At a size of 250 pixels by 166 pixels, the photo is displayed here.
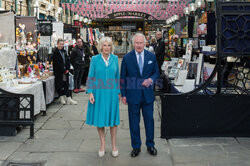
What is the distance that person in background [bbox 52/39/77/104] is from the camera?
7984 millimetres

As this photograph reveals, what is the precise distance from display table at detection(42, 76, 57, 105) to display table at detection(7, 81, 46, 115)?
1.30 ft

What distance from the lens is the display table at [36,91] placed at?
5934mm

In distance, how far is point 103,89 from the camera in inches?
164

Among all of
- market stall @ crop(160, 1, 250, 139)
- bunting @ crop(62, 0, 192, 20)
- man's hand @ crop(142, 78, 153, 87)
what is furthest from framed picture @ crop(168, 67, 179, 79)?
bunting @ crop(62, 0, 192, 20)

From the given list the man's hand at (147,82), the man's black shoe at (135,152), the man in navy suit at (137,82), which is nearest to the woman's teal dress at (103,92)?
the man in navy suit at (137,82)

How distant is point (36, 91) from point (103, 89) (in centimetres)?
289

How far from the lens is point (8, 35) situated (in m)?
6.88

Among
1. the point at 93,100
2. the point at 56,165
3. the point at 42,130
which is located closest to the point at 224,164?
the point at 93,100

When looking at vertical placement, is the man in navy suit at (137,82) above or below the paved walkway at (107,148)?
above

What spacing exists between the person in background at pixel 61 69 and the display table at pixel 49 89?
0.13m

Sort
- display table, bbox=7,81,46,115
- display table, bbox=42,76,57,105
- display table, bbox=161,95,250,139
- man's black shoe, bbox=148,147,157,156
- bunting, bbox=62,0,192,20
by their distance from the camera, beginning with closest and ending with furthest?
1. man's black shoe, bbox=148,147,157,156
2. display table, bbox=161,95,250,139
3. display table, bbox=7,81,46,115
4. display table, bbox=42,76,57,105
5. bunting, bbox=62,0,192,20

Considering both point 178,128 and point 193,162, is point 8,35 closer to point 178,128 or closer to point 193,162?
point 178,128

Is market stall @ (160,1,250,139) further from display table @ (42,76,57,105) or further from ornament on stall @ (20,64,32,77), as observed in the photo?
ornament on stall @ (20,64,32,77)

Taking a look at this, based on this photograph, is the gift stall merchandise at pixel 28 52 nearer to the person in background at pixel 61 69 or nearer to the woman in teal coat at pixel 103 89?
the person in background at pixel 61 69
